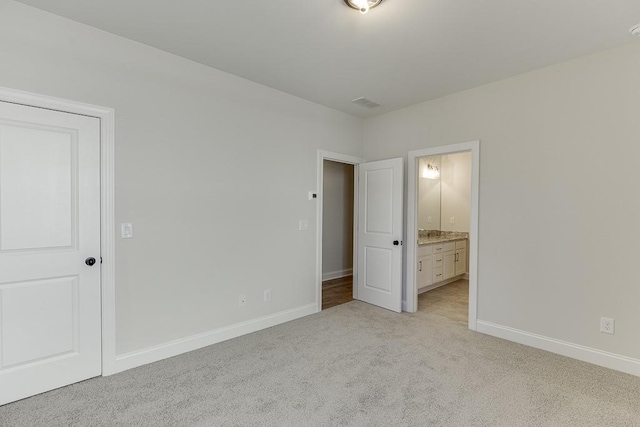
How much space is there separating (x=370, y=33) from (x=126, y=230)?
8.43 feet

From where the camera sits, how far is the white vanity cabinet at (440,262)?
4.70 meters

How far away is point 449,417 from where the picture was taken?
1.94 meters

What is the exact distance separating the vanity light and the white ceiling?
272 centimetres

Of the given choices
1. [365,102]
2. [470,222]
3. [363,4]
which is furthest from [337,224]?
[363,4]

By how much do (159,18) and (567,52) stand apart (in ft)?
11.2

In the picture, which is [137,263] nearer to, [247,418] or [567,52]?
[247,418]

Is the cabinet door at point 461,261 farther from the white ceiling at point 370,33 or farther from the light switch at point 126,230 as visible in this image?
the light switch at point 126,230

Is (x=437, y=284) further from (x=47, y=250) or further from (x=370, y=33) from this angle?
(x=47, y=250)

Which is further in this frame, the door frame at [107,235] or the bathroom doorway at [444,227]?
the bathroom doorway at [444,227]

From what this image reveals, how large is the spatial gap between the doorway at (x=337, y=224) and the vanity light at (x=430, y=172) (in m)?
1.41

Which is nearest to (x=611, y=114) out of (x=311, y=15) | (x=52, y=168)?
(x=311, y=15)

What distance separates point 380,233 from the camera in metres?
4.23

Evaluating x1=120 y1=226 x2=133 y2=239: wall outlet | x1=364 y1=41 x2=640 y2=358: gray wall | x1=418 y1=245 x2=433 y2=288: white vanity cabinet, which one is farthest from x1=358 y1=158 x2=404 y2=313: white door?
x1=120 y1=226 x2=133 y2=239: wall outlet

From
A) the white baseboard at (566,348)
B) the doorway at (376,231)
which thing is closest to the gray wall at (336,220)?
the doorway at (376,231)
